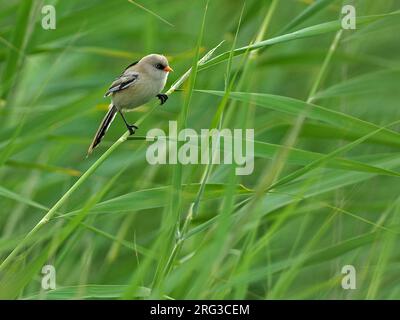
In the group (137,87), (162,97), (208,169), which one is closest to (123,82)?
(137,87)

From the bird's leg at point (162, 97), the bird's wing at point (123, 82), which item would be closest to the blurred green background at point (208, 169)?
the bird's wing at point (123, 82)

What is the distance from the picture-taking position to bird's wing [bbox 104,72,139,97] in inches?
110

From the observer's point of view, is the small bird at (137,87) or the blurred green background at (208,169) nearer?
the blurred green background at (208,169)

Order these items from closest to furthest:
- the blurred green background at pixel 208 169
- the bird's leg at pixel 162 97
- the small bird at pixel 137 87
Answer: the blurred green background at pixel 208 169, the bird's leg at pixel 162 97, the small bird at pixel 137 87

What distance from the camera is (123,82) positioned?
284 cm

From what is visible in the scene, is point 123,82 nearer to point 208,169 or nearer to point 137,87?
point 137,87

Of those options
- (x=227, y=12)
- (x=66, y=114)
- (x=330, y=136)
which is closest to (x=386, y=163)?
(x=330, y=136)

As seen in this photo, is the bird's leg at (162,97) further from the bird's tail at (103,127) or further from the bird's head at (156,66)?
the bird's tail at (103,127)

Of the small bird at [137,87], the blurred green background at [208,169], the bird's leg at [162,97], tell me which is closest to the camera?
the blurred green background at [208,169]

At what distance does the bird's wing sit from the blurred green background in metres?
0.06

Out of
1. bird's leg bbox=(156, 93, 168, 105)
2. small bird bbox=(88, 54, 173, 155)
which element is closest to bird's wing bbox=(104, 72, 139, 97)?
small bird bbox=(88, 54, 173, 155)

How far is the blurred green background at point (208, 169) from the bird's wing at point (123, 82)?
0.06 metres

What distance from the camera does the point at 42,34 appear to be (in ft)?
9.70

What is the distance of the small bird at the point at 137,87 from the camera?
8.89 ft
